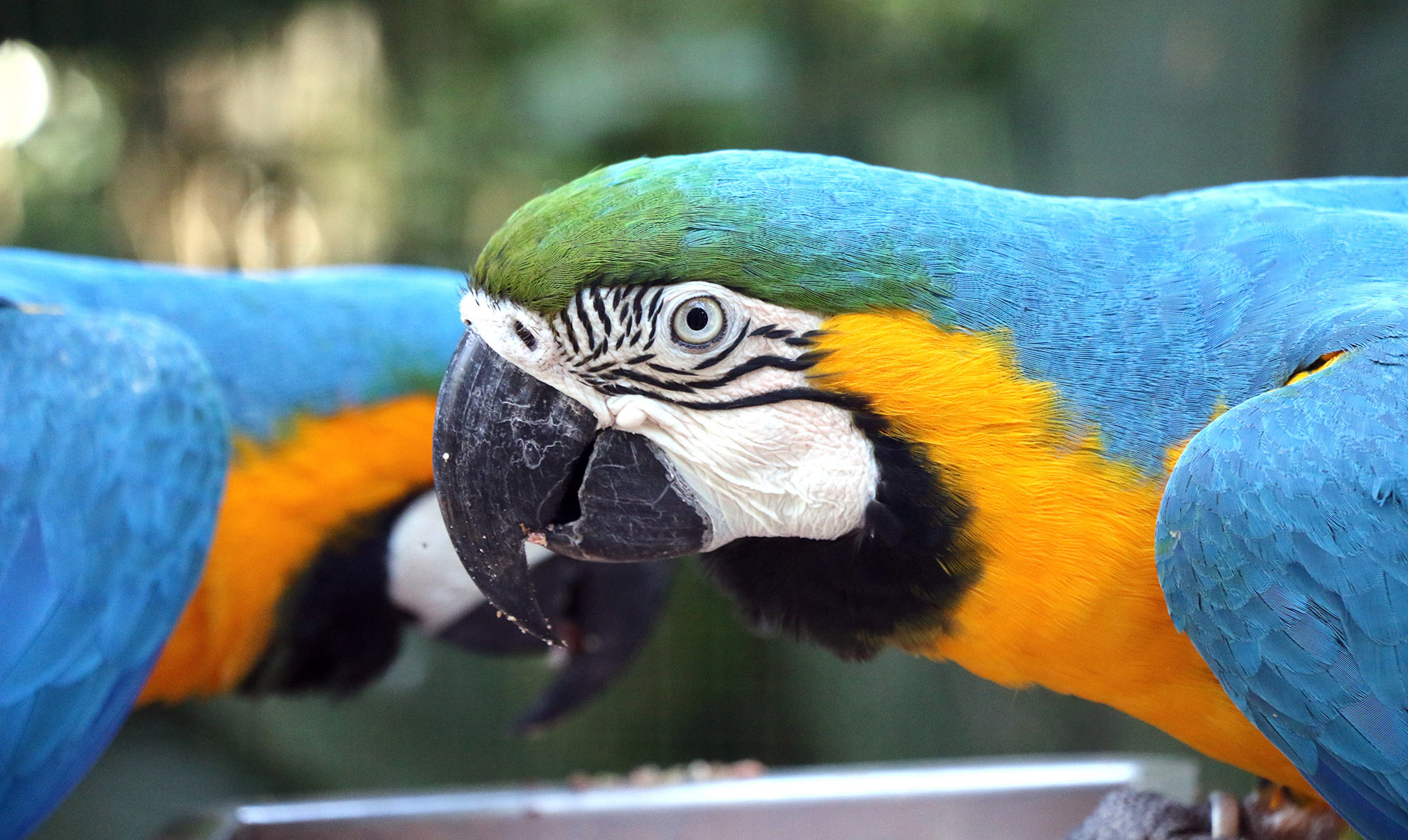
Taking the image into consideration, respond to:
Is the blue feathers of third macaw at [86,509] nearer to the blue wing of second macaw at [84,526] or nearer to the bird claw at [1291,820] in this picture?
the blue wing of second macaw at [84,526]

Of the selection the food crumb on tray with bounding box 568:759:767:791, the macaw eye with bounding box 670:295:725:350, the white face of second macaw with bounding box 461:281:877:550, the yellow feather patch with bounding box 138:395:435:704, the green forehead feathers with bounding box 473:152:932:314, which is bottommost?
the food crumb on tray with bounding box 568:759:767:791

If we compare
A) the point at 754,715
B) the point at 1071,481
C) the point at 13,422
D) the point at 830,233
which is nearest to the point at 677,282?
the point at 830,233

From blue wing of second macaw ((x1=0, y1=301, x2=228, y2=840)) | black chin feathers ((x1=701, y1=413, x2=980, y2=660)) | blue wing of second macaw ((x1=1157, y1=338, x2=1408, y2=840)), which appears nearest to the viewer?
blue wing of second macaw ((x1=1157, y1=338, x2=1408, y2=840))

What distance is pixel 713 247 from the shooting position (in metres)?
0.77

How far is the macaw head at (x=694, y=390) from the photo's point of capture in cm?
78

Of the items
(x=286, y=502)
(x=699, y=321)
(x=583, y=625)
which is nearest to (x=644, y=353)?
(x=699, y=321)

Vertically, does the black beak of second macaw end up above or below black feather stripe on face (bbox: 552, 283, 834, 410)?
below

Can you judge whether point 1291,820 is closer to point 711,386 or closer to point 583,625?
point 711,386

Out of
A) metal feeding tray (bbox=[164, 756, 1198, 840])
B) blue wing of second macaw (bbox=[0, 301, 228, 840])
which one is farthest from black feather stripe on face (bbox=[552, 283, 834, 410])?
metal feeding tray (bbox=[164, 756, 1198, 840])

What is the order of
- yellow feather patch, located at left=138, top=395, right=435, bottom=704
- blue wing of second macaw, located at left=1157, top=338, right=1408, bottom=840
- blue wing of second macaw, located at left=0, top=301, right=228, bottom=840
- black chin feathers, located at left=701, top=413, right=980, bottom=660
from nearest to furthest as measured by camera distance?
blue wing of second macaw, located at left=1157, top=338, right=1408, bottom=840, black chin feathers, located at left=701, top=413, right=980, bottom=660, blue wing of second macaw, located at left=0, top=301, right=228, bottom=840, yellow feather patch, located at left=138, top=395, right=435, bottom=704

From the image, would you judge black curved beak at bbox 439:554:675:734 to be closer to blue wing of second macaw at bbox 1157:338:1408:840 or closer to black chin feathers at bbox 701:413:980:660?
black chin feathers at bbox 701:413:980:660

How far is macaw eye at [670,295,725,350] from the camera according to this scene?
0.79 m

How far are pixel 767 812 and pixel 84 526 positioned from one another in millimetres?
917

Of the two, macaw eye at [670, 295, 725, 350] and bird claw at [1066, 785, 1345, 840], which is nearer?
macaw eye at [670, 295, 725, 350]
